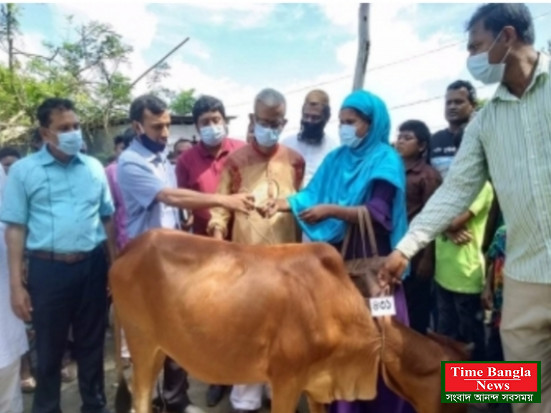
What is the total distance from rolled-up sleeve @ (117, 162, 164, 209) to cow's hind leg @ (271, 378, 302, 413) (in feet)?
4.82

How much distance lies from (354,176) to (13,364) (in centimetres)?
245

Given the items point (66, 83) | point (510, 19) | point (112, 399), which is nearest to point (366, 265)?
A: point (510, 19)

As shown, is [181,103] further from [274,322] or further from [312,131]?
[274,322]

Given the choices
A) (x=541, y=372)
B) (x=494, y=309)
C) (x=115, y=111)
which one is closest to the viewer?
(x=541, y=372)

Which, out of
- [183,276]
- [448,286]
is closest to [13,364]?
[183,276]

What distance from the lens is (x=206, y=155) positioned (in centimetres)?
379

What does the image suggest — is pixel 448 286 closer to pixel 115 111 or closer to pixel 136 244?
pixel 136 244

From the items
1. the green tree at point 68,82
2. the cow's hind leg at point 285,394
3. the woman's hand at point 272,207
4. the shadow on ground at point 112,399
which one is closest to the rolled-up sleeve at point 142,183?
the woman's hand at point 272,207

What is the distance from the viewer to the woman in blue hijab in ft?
9.04

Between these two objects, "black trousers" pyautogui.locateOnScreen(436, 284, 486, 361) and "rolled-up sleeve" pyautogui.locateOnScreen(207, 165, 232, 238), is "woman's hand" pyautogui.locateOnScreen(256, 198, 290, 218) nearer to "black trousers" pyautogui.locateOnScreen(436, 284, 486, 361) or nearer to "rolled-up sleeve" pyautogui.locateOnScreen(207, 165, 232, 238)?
"rolled-up sleeve" pyautogui.locateOnScreen(207, 165, 232, 238)

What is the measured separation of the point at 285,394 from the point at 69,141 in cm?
210

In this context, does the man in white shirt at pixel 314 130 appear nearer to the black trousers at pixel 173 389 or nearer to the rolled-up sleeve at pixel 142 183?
the rolled-up sleeve at pixel 142 183

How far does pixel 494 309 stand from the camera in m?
3.22

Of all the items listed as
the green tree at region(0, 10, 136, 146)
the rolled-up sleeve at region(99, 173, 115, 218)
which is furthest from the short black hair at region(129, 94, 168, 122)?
the green tree at region(0, 10, 136, 146)
